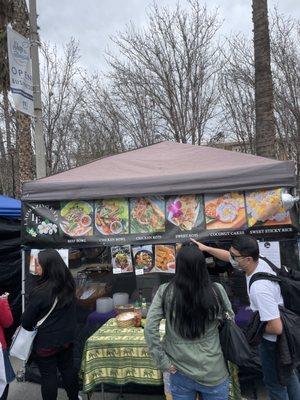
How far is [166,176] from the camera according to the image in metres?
4.74

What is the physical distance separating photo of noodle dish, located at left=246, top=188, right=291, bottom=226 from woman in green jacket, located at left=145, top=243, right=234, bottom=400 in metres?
1.82

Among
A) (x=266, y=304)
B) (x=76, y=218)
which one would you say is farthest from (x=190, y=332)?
(x=76, y=218)

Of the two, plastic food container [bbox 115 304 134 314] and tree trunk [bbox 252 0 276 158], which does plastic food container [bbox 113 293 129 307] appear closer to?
plastic food container [bbox 115 304 134 314]

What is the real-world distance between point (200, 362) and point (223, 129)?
1269 cm

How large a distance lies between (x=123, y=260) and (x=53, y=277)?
53.8 inches

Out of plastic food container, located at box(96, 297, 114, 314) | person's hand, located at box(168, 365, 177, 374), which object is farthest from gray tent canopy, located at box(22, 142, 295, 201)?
person's hand, located at box(168, 365, 177, 374)

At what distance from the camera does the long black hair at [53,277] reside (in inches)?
152

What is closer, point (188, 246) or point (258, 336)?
point (188, 246)

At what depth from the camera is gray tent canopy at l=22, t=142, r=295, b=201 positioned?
14.9ft

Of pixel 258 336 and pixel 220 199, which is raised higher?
pixel 220 199

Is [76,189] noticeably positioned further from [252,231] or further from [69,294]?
[252,231]

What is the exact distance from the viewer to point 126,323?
4582 millimetres

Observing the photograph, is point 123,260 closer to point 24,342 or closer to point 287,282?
point 24,342

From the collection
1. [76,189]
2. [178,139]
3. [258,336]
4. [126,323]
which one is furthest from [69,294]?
[178,139]
